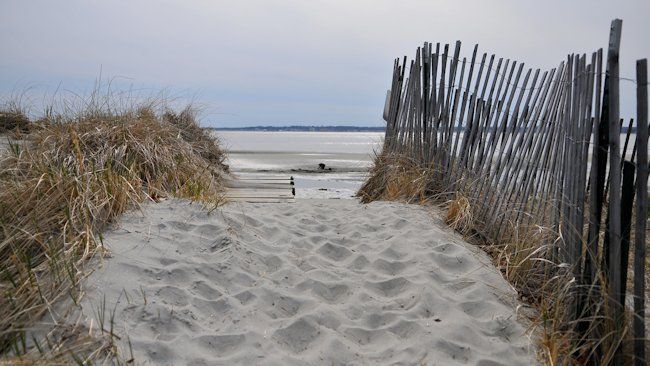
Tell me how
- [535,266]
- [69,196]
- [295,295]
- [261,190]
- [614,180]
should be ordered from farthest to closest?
[261,190] → [69,196] → [535,266] → [295,295] → [614,180]

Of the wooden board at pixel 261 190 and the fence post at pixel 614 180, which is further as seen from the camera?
the wooden board at pixel 261 190

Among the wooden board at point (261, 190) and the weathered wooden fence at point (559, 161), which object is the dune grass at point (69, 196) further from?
the weathered wooden fence at point (559, 161)

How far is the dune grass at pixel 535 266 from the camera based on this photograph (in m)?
2.35

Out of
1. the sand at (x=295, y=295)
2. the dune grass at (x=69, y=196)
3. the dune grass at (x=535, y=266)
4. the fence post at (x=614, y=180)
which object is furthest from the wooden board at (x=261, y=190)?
the fence post at (x=614, y=180)

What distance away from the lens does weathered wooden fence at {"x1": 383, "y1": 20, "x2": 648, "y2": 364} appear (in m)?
2.23

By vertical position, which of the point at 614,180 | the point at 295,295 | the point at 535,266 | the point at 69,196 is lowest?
the point at 295,295

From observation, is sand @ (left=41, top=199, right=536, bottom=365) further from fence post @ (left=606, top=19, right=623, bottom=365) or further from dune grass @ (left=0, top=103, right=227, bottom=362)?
fence post @ (left=606, top=19, right=623, bottom=365)

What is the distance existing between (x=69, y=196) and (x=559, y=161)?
9.49 ft

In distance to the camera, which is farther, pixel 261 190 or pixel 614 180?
pixel 261 190

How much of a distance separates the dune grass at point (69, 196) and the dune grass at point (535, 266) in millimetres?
1860

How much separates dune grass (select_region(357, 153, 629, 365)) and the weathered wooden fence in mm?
29

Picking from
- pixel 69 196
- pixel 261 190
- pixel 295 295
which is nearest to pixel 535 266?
pixel 295 295

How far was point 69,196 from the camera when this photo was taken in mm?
3293

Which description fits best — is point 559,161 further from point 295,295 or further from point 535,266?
point 295,295
